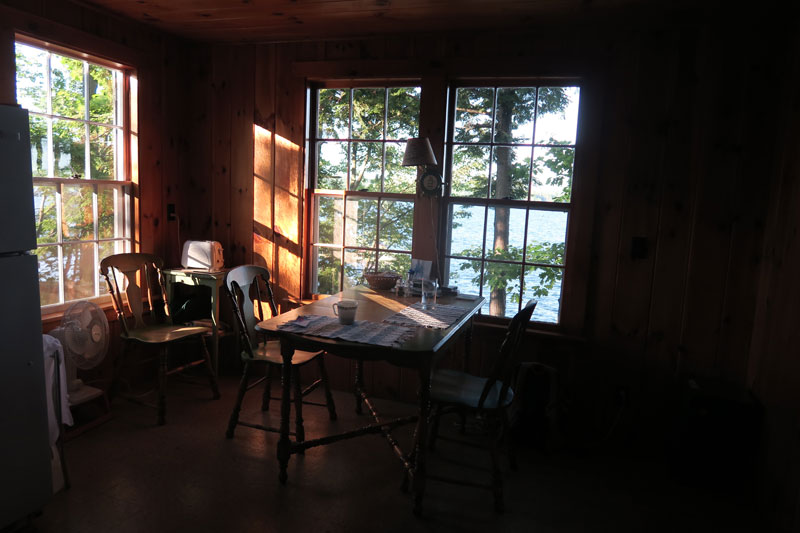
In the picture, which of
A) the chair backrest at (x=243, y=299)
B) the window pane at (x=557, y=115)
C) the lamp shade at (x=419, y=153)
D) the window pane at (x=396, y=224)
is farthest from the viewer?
the window pane at (x=396, y=224)

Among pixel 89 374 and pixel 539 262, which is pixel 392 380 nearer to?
pixel 539 262

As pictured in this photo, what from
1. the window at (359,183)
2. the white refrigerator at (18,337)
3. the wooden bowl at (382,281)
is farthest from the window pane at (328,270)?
the white refrigerator at (18,337)

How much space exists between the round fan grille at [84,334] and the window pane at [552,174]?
279cm

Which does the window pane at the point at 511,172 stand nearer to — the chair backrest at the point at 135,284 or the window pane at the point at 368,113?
the window pane at the point at 368,113

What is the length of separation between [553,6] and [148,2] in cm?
241

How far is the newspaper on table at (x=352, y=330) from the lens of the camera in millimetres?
2447

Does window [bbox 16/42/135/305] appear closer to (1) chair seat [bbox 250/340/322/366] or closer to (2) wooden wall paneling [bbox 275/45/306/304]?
(2) wooden wall paneling [bbox 275/45/306/304]

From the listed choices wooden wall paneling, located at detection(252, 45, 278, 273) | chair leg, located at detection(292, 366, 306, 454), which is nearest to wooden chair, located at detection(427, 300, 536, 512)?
chair leg, located at detection(292, 366, 306, 454)

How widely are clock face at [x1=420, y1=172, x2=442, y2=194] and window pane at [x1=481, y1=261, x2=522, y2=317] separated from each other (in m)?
0.63

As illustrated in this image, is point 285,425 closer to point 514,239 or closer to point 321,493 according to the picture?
point 321,493

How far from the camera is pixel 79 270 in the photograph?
→ 3582 millimetres

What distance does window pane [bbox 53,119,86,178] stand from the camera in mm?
3359

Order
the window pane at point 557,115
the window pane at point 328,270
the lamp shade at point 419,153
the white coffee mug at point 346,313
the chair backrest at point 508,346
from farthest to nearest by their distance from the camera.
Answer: the window pane at point 328,270 → the window pane at point 557,115 → the lamp shade at point 419,153 → the white coffee mug at point 346,313 → the chair backrest at point 508,346

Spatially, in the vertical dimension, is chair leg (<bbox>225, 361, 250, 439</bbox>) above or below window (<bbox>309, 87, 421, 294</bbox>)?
below
